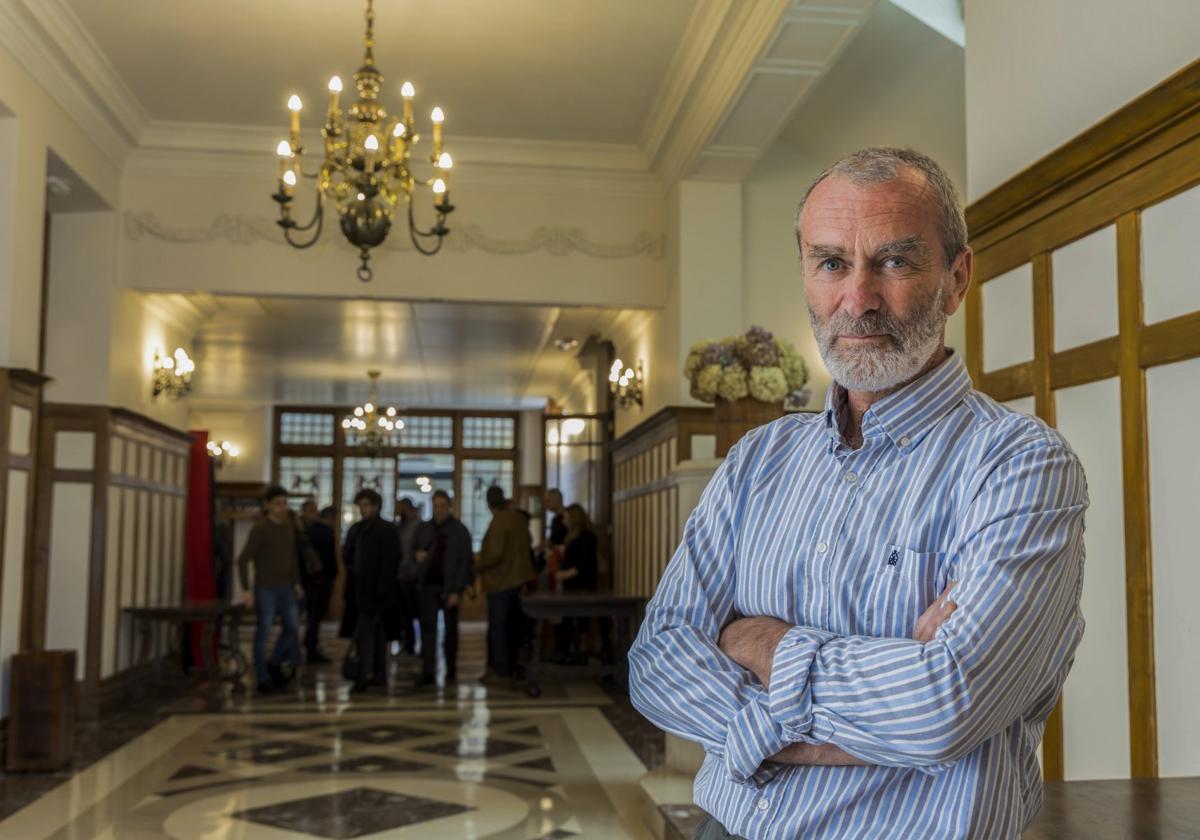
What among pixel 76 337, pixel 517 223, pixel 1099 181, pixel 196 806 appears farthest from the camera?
pixel 517 223

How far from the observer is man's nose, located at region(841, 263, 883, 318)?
1.42 metres

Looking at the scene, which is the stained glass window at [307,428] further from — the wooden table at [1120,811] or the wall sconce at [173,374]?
the wooden table at [1120,811]

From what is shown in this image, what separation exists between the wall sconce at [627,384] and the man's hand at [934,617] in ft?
27.7

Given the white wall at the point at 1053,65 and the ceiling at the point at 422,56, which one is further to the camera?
the ceiling at the point at 422,56

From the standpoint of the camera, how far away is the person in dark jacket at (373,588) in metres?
9.11

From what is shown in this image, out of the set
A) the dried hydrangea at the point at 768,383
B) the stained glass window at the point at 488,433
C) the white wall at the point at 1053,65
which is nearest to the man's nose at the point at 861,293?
the white wall at the point at 1053,65

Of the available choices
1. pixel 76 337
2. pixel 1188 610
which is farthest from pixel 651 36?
pixel 1188 610

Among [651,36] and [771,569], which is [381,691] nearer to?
[651,36]

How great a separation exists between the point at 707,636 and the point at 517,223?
24.3 feet

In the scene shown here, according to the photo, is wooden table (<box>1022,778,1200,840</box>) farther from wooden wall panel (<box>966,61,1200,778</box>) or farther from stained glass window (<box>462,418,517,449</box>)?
stained glass window (<box>462,418,517,449</box>)

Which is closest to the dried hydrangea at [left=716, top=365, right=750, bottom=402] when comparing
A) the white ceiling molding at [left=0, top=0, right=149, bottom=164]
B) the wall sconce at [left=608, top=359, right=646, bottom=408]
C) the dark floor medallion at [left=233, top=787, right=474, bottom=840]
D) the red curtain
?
the dark floor medallion at [left=233, top=787, right=474, bottom=840]

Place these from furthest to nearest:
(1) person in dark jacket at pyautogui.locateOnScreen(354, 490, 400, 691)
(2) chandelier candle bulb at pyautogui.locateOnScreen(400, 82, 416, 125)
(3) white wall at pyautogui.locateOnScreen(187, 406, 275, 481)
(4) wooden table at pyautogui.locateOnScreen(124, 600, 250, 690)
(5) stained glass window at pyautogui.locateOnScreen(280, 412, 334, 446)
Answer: (5) stained glass window at pyautogui.locateOnScreen(280, 412, 334, 446)
(3) white wall at pyautogui.locateOnScreen(187, 406, 275, 481)
(1) person in dark jacket at pyautogui.locateOnScreen(354, 490, 400, 691)
(4) wooden table at pyautogui.locateOnScreen(124, 600, 250, 690)
(2) chandelier candle bulb at pyautogui.locateOnScreen(400, 82, 416, 125)

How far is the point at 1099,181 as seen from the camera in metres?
2.92

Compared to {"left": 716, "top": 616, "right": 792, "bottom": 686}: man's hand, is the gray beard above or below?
above
